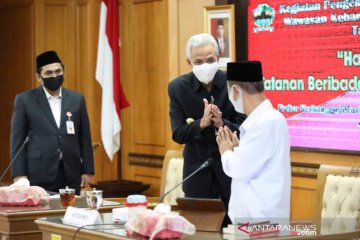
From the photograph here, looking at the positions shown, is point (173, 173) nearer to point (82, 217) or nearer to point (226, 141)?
point (82, 217)

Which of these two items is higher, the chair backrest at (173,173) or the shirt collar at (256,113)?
the shirt collar at (256,113)

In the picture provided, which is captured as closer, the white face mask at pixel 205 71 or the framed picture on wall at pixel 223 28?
the white face mask at pixel 205 71

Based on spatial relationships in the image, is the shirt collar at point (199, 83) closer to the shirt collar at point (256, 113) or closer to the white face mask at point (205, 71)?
the white face mask at point (205, 71)

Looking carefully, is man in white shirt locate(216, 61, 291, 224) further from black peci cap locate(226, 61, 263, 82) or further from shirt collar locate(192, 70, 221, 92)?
shirt collar locate(192, 70, 221, 92)

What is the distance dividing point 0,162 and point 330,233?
21.0ft

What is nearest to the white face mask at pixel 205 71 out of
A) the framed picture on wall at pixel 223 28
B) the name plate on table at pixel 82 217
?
the name plate on table at pixel 82 217

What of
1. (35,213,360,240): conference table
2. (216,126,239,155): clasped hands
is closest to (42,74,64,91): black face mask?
(35,213,360,240): conference table

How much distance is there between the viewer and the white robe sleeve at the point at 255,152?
325 cm

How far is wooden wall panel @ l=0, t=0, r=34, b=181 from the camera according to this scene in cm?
861

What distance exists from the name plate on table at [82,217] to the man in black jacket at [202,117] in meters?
0.67

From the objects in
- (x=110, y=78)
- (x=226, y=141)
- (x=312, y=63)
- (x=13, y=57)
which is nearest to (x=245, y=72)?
(x=226, y=141)

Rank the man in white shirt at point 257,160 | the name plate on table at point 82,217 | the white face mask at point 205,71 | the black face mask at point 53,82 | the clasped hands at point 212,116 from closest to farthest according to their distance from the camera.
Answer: the man in white shirt at point 257,160 < the name plate on table at point 82,217 < the clasped hands at point 212,116 < the white face mask at point 205,71 < the black face mask at point 53,82

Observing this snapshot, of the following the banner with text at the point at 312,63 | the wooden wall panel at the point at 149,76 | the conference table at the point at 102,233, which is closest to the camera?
the conference table at the point at 102,233

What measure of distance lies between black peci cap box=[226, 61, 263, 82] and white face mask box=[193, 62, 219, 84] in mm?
627
